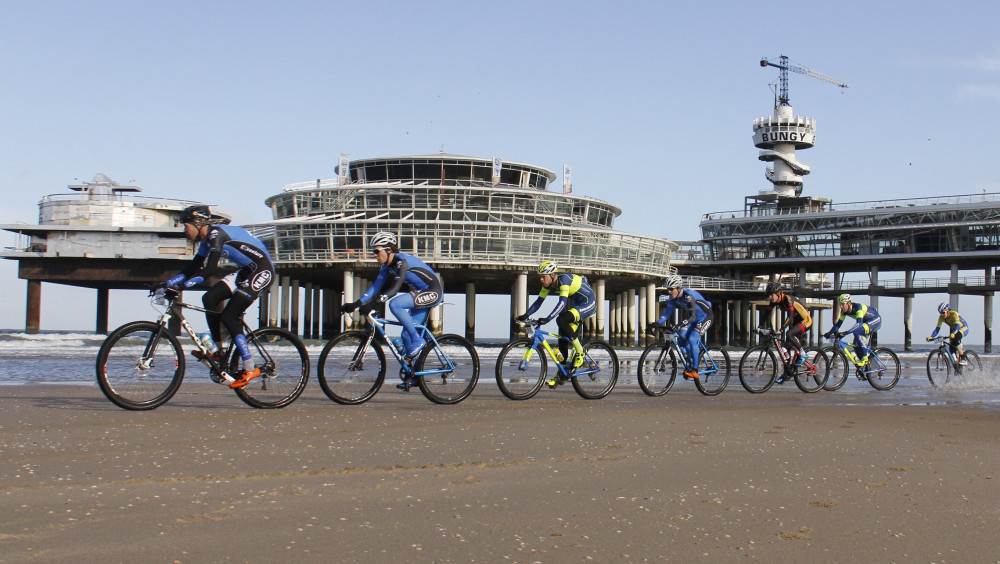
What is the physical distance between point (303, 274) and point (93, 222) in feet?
62.9

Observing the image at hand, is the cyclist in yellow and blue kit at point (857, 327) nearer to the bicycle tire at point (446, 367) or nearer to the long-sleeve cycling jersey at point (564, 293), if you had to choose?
the long-sleeve cycling jersey at point (564, 293)

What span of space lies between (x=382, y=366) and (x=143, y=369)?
7.29 feet

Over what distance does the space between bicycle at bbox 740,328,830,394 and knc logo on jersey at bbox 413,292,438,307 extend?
5062 millimetres

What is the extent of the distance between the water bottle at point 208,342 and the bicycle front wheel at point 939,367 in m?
12.6

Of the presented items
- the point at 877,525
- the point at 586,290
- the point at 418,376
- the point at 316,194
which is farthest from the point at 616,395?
the point at 316,194

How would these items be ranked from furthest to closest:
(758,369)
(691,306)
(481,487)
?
(758,369)
(691,306)
(481,487)

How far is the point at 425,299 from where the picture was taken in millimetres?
9266

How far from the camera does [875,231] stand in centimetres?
8119

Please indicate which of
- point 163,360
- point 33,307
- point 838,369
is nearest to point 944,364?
point 838,369

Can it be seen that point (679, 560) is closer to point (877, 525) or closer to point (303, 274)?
point (877, 525)

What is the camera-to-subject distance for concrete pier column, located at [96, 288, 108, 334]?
81.8 metres

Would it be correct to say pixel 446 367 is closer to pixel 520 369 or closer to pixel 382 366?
pixel 382 366

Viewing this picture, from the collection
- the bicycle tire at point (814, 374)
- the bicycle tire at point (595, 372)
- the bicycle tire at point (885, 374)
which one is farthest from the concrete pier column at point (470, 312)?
the bicycle tire at point (595, 372)

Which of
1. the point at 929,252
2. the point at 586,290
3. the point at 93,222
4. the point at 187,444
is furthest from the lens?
the point at 929,252
